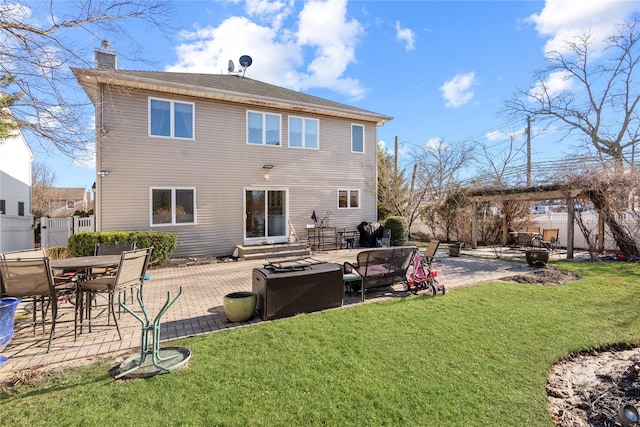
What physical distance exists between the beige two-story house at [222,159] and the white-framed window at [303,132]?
4cm

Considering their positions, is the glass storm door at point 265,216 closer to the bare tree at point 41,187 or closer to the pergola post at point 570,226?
the pergola post at point 570,226

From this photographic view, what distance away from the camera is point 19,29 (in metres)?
4.95

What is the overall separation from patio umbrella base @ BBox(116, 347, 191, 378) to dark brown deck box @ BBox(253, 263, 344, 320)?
1.51 meters

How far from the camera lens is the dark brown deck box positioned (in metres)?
4.86

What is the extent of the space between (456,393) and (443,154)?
1705 cm

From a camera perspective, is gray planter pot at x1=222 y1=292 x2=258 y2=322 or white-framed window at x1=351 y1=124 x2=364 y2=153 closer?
gray planter pot at x1=222 y1=292 x2=258 y2=322

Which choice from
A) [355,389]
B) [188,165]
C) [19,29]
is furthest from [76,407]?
[188,165]

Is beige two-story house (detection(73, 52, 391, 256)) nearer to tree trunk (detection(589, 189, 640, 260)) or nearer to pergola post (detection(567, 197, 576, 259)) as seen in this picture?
pergola post (detection(567, 197, 576, 259))

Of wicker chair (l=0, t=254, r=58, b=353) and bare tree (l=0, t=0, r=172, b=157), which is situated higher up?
bare tree (l=0, t=0, r=172, b=157)

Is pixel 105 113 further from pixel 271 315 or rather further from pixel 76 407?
pixel 76 407

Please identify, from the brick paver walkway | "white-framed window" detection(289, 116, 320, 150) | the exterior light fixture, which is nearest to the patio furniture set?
the brick paver walkway

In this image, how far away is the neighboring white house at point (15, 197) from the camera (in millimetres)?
15211

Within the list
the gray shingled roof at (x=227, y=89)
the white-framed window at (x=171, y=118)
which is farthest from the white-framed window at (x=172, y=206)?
the gray shingled roof at (x=227, y=89)

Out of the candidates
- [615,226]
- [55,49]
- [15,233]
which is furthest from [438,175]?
[15,233]
